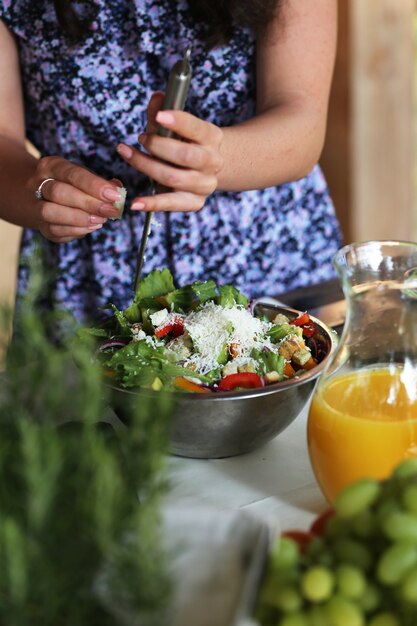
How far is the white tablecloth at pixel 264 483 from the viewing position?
88 centimetres

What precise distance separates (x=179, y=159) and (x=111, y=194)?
108 millimetres

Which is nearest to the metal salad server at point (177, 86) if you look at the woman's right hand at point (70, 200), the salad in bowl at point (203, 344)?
the woman's right hand at point (70, 200)

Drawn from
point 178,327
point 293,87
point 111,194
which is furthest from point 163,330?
point 293,87

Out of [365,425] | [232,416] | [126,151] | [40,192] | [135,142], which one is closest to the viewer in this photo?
[365,425]

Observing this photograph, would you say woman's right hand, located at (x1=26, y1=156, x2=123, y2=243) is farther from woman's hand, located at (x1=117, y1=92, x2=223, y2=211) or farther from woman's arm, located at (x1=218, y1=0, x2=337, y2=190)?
woman's arm, located at (x1=218, y1=0, x2=337, y2=190)

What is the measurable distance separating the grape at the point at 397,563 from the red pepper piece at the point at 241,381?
0.43 meters

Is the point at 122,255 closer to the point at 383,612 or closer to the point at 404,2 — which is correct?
the point at 383,612

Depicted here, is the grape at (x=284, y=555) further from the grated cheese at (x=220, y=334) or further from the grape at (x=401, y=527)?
the grated cheese at (x=220, y=334)

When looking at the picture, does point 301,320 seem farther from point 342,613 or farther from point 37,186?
point 342,613

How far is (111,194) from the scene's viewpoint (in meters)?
1.18

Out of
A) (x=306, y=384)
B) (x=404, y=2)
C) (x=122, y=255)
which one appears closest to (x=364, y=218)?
(x=404, y=2)

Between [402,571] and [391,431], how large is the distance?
10.9 inches

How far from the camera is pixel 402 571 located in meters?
0.52

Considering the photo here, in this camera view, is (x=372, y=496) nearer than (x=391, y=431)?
Yes
